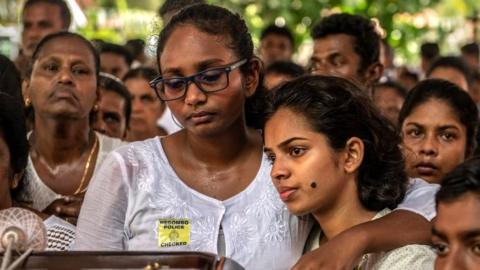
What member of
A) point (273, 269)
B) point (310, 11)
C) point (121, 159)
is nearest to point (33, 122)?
point (121, 159)

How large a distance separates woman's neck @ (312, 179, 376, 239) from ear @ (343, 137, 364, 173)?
0.15 feet

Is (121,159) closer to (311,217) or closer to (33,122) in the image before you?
(311,217)

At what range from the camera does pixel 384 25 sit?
10023 mm

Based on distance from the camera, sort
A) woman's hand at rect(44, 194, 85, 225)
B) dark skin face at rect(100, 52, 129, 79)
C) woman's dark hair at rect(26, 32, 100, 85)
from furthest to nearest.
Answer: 1. dark skin face at rect(100, 52, 129, 79)
2. woman's dark hair at rect(26, 32, 100, 85)
3. woman's hand at rect(44, 194, 85, 225)

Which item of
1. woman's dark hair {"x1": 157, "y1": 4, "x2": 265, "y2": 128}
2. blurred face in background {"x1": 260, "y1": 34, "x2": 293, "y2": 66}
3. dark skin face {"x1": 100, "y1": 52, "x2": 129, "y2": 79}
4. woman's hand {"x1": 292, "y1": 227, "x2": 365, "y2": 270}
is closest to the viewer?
woman's hand {"x1": 292, "y1": 227, "x2": 365, "y2": 270}

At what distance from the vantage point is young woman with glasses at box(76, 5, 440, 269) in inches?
117

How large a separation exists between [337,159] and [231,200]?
381 mm

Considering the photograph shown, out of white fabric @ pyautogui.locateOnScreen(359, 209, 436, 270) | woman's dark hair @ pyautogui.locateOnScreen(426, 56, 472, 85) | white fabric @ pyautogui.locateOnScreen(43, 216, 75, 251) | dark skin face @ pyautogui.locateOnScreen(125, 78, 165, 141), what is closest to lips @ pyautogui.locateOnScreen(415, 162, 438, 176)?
white fabric @ pyautogui.locateOnScreen(359, 209, 436, 270)

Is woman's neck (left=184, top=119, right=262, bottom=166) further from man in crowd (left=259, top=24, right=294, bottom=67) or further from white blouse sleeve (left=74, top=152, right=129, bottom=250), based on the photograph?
man in crowd (left=259, top=24, right=294, bottom=67)

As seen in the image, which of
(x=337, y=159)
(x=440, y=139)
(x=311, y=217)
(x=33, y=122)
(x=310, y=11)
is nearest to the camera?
(x=337, y=159)

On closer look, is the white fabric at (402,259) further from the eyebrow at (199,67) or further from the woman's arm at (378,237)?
the eyebrow at (199,67)

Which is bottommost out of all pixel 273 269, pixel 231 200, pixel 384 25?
pixel 273 269

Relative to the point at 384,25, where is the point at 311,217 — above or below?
below

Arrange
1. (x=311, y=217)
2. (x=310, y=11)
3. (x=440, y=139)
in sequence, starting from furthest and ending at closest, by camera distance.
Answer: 1. (x=310, y=11)
2. (x=440, y=139)
3. (x=311, y=217)
